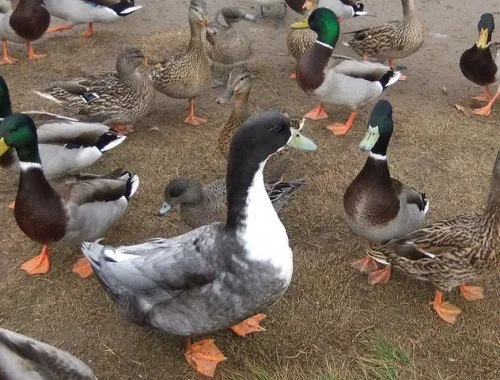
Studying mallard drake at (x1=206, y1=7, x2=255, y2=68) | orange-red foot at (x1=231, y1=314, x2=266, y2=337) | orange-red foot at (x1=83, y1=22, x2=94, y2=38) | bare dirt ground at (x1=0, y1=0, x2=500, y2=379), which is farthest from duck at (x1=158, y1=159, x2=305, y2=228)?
orange-red foot at (x1=83, y1=22, x2=94, y2=38)

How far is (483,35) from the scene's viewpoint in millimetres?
6039

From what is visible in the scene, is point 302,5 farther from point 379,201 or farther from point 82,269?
point 82,269

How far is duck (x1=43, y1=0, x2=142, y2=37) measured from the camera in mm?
6992

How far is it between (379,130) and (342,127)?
5.60ft

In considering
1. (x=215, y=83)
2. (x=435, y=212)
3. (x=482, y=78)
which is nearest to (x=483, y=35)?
(x=482, y=78)

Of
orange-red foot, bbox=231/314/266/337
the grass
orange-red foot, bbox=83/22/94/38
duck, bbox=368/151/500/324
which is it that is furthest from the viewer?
orange-red foot, bbox=83/22/94/38

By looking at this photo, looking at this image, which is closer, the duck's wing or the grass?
the duck's wing

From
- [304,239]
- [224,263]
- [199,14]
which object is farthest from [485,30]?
[224,263]

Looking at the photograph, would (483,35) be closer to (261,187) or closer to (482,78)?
(482,78)

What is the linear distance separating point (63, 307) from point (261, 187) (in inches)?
65.4

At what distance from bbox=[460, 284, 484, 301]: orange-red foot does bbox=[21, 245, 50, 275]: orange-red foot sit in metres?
2.79

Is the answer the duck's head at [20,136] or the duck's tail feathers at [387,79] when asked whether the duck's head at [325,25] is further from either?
the duck's head at [20,136]

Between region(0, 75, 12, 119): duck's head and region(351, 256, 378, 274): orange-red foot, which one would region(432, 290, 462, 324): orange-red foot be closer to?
region(351, 256, 378, 274): orange-red foot

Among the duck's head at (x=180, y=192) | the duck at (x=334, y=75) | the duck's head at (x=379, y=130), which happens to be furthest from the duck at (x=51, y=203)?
the duck at (x=334, y=75)
